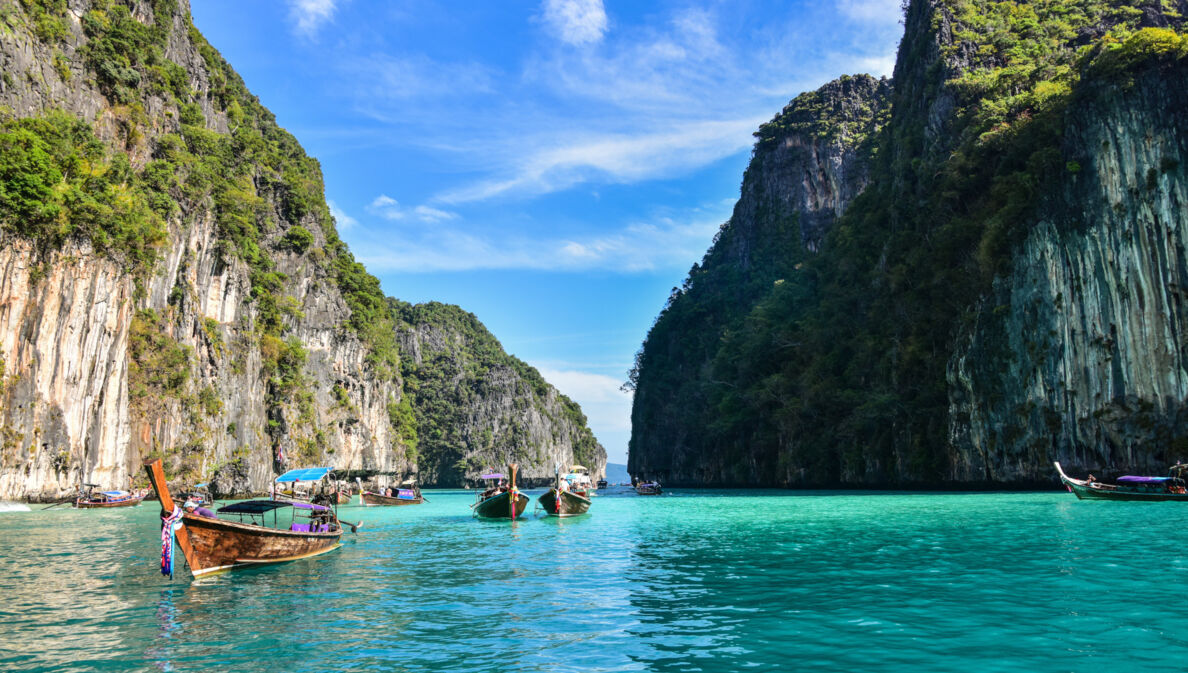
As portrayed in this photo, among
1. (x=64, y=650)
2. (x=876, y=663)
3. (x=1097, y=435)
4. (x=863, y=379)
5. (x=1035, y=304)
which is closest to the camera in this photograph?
(x=876, y=663)

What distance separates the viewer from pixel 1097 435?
36.5 meters

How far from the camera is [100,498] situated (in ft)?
129

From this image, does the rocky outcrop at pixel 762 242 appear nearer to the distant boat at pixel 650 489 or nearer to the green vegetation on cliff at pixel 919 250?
the green vegetation on cliff at pixel 919 250

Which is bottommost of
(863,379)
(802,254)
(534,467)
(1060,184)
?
(534,467)

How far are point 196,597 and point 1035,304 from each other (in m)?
42.3

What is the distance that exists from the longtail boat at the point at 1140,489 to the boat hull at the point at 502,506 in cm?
2298

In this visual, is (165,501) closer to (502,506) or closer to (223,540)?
(223,540)

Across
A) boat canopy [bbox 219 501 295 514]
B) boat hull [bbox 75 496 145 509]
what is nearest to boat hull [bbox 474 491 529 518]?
boat canopy [bbox 219 501 295 514]

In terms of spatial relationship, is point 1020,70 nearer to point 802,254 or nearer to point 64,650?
point 802,254

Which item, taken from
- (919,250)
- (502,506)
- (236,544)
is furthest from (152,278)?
(919,250)

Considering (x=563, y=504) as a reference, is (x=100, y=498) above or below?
above

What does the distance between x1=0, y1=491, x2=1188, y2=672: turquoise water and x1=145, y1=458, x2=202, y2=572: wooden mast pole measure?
26.2 inches

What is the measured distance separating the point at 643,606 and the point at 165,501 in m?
9.25

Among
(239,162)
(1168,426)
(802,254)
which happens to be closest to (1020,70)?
(1168,426)
